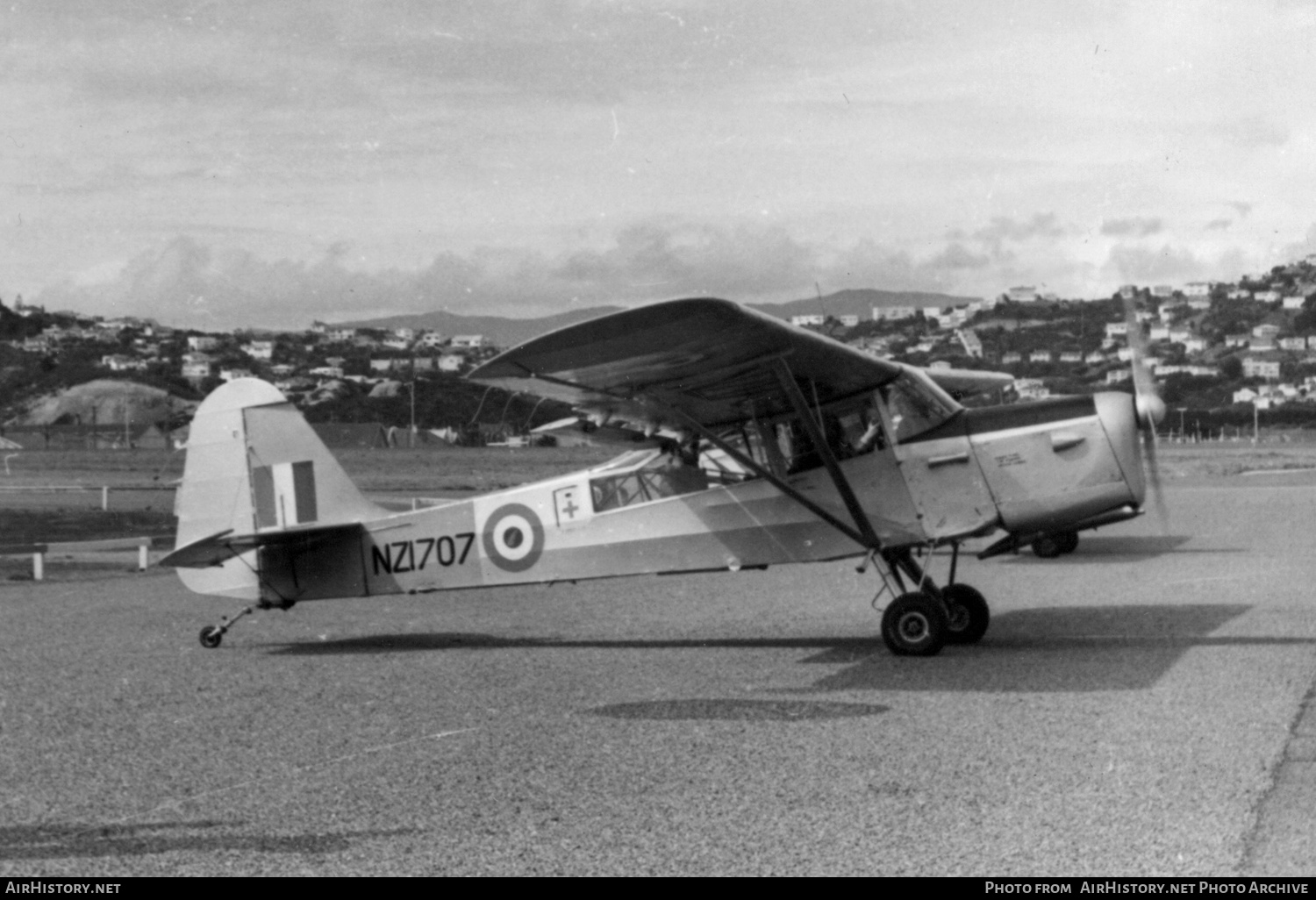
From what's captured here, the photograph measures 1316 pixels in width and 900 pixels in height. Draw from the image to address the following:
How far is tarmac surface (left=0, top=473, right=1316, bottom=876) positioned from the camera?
18.7 feet

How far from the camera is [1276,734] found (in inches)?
310

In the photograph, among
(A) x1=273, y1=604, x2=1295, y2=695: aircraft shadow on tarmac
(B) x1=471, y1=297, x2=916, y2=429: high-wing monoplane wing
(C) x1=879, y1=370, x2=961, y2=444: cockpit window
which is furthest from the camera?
(C) x1=879, y1=370, x2=961, y2=444: cockpit window

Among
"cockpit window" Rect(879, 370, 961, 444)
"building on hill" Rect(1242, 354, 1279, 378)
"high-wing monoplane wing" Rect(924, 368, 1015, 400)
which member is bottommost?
"cockpit window" Rect(879, 370, 961, 444)

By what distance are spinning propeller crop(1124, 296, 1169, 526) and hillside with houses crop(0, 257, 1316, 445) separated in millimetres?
116

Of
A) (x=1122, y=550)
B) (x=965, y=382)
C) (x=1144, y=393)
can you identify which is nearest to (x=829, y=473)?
(x=1144, y=393)

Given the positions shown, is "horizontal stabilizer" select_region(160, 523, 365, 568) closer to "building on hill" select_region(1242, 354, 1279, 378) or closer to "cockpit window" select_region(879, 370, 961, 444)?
"cockpit window" select_region(879, 370, 961, 444)

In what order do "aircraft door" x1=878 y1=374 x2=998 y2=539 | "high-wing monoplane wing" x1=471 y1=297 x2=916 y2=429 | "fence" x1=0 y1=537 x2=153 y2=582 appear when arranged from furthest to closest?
"fence" x1=0 y1=537 x2=153 y2=582 < "aircraft door" x1=878 y1=374 x2=998 y2=539 < "high-wing monoplane wing" x1=471 y1=297 x2=916 y2=429

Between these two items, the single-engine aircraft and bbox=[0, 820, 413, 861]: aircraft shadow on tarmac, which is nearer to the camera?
bbox=[0, 820, 413, 861]: aircraft shadow on tarmac

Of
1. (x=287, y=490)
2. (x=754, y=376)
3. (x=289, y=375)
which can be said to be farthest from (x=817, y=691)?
(x=289, y=375)

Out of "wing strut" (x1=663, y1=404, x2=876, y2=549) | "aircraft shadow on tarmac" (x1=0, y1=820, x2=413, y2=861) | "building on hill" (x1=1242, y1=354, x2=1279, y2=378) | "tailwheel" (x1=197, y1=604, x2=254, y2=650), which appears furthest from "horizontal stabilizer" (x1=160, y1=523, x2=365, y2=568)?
"building on hill" (x1=1242, y1=354, x2=1279, y2=378)

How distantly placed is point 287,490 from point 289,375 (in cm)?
7138

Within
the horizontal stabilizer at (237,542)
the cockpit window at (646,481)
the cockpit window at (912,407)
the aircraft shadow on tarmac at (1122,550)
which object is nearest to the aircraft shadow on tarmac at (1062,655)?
the cockpit window at (912,407)

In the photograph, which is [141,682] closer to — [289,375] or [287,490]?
[287,490]
